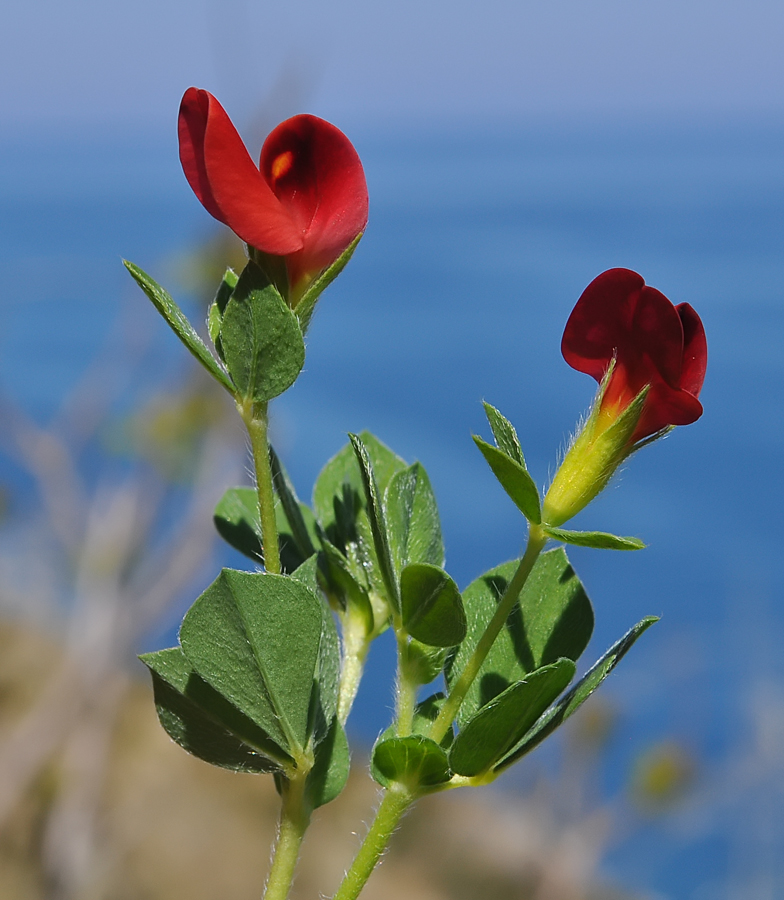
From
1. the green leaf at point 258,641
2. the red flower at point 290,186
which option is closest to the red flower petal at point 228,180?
the red flower at point 290,186

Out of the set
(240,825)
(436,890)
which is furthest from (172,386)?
(436,890)

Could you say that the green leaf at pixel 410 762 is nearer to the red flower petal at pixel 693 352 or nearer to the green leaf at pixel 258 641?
the green leaf at pixel 258 641

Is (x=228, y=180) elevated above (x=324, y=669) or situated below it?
above

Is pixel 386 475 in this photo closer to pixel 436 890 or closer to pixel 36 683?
pixel 436 890

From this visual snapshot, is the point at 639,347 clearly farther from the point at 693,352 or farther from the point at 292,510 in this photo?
the point at 292,510

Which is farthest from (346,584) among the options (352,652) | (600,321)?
(600,321)

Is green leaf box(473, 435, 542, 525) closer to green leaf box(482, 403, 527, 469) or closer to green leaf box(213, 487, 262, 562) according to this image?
green leaf box(482, 403, 527, 469)
